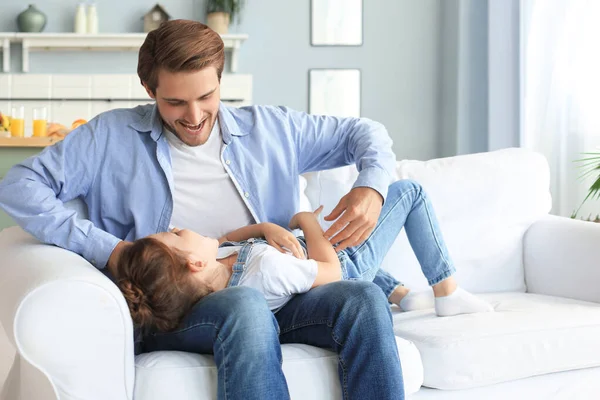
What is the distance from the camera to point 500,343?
1.81 m

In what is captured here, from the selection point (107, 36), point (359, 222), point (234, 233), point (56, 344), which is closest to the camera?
point (56, 344)

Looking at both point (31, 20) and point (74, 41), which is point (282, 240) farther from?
point (31, 20)

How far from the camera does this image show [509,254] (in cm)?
246

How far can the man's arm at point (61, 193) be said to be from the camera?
5.69ft

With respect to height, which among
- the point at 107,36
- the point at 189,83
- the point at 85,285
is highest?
the point at 107,36

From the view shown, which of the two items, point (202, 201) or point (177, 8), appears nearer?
point (202, 201)

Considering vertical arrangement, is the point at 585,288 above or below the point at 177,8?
below

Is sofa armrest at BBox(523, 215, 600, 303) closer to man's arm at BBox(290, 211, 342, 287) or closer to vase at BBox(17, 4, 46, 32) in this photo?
man's arm at BBox(290, 211, 342, 287)

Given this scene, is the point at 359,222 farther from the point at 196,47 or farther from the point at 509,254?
the point at 509,254

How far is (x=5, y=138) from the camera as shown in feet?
14.5

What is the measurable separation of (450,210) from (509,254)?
23 cm

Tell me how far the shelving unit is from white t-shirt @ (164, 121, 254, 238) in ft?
11.3

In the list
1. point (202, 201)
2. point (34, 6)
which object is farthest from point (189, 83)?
point (34, 6)

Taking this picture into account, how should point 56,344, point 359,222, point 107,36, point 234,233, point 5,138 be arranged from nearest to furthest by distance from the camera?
point 56,344 < point 359,222 < point 234,233 < point 5,138 < point 107,36
